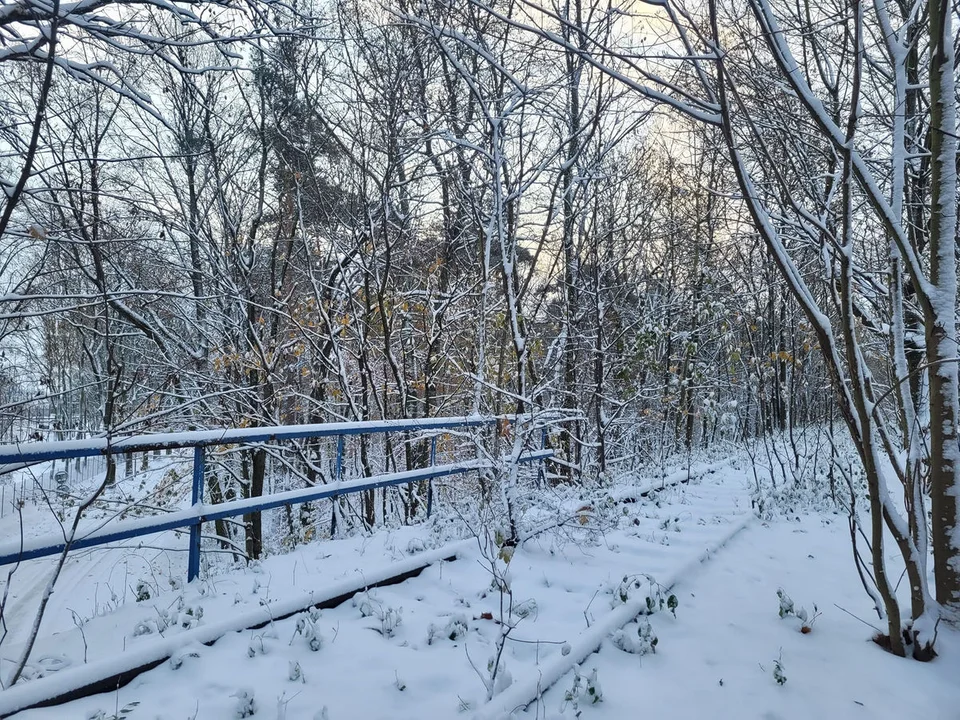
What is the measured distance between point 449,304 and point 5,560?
8013mm

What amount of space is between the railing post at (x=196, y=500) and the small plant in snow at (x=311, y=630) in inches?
52.3

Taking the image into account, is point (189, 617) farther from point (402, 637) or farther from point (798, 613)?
point (798, 613)

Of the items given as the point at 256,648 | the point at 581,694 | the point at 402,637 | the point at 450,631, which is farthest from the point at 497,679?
the point at 256,648

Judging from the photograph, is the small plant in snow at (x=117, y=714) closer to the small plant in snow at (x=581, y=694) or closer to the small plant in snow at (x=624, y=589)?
the small plant in snow at (x=581, y=694)

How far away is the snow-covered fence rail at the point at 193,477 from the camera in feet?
10.8

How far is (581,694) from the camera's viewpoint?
113 inches

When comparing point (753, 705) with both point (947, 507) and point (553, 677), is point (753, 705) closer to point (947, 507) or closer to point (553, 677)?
point (553, 677)

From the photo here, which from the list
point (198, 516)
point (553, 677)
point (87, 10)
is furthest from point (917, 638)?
point (87, 10)

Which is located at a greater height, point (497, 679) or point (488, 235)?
point (488, 235)

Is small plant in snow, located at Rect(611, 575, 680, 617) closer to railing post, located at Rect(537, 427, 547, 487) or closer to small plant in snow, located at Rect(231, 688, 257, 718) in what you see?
small plant in snow, located at Rect(231, 688, 257, 718)

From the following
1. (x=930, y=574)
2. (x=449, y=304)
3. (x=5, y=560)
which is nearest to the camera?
(x=5, y=560)

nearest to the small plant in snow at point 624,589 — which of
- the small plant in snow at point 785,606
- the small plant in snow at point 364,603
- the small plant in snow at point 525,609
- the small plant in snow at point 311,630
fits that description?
the small plant in snow at point 525,609

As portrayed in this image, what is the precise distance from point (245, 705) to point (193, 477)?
6.26ft

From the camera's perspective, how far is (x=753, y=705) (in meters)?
2.87
